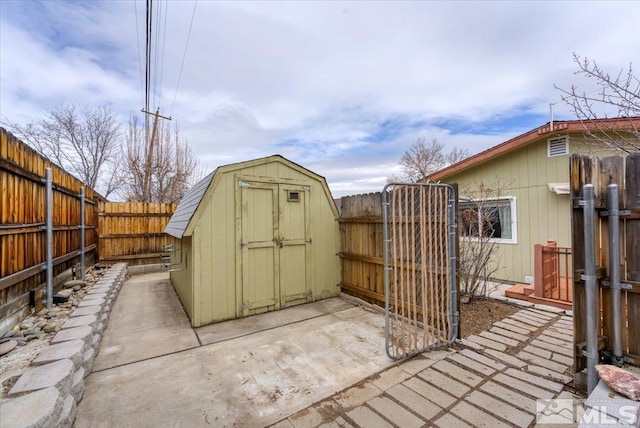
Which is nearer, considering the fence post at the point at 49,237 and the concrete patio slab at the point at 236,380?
the concrete patio slab at the point at 236,380

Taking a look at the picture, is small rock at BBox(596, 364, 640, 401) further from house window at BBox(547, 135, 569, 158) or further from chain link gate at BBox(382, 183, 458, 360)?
house window at BBox(547, 135, 569, 158)

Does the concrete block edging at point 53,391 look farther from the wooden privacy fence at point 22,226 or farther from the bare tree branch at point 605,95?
the bare tree branch at point 605,95

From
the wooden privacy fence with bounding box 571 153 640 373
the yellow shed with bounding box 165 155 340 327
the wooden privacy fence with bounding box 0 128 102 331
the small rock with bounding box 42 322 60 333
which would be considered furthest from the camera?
the yellow shed with bounding box 165 155 340 327

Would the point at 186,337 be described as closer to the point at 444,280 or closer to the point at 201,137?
the point at 444,280

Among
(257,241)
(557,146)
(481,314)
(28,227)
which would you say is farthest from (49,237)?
(557,146)

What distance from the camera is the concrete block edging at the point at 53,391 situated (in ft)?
4.98

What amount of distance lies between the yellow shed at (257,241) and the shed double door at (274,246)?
15 mm

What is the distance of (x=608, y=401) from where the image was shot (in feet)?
5.85

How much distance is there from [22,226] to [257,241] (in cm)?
272

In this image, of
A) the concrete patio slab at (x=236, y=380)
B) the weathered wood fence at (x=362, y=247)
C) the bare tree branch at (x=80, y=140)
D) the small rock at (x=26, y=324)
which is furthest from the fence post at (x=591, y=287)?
the bare tree branch at (x=80, y=140)

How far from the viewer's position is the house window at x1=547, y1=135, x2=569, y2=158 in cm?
529

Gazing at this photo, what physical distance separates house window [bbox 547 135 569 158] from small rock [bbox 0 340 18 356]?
8604 mm

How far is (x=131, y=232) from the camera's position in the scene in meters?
7.99

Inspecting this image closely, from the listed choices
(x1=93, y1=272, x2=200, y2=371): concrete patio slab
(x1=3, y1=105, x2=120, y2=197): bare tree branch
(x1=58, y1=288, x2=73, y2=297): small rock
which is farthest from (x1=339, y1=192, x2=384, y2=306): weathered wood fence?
(x1=3, y1=105, x2=120, y2=197): bare tree branch
